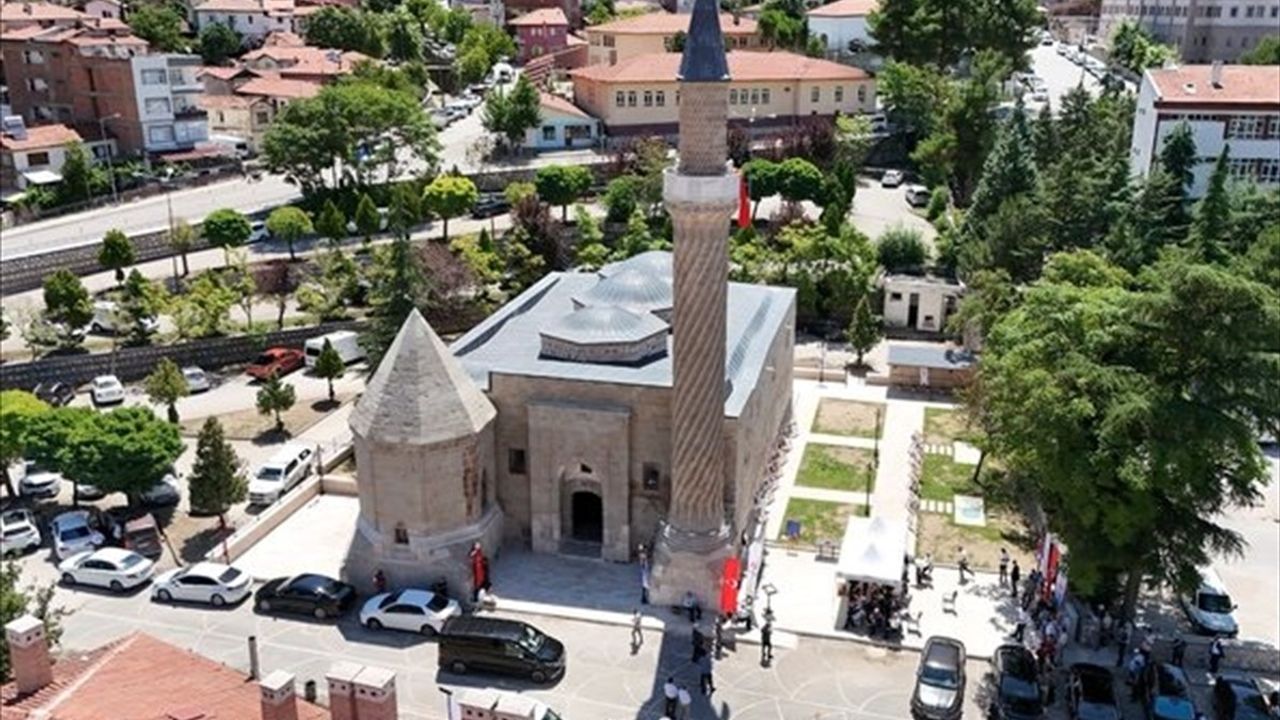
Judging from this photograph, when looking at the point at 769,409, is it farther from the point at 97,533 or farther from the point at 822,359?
the point at 97,533

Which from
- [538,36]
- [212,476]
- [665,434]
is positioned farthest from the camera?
[538,36]

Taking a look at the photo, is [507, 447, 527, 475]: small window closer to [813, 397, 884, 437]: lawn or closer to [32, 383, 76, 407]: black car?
[813, 397, 884, 437]: lawn

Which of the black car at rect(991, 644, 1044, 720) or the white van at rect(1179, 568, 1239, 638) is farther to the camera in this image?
the white van at rect(1179, 568, 1239, 638)

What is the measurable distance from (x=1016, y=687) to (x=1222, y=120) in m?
38.0

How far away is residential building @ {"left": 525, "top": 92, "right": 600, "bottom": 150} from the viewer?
77.1 m

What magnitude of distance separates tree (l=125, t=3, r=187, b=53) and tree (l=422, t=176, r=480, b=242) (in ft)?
138

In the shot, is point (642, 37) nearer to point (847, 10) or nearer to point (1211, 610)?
point (847, 10)

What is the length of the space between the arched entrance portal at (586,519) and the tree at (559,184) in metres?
34.4

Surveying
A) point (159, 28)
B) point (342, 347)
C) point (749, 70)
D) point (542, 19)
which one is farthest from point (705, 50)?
point (542, 19)

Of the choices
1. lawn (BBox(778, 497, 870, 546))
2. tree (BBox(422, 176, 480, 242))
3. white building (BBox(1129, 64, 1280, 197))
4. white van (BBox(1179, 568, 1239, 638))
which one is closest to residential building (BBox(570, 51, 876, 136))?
tree (BBox(422, 176, 480, 242))

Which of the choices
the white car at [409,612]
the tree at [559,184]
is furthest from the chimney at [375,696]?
the tree at [559,184]

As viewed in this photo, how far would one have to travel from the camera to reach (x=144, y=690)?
17.6m

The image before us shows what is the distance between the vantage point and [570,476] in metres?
31.5

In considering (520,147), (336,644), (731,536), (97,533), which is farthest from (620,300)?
(520,147)
